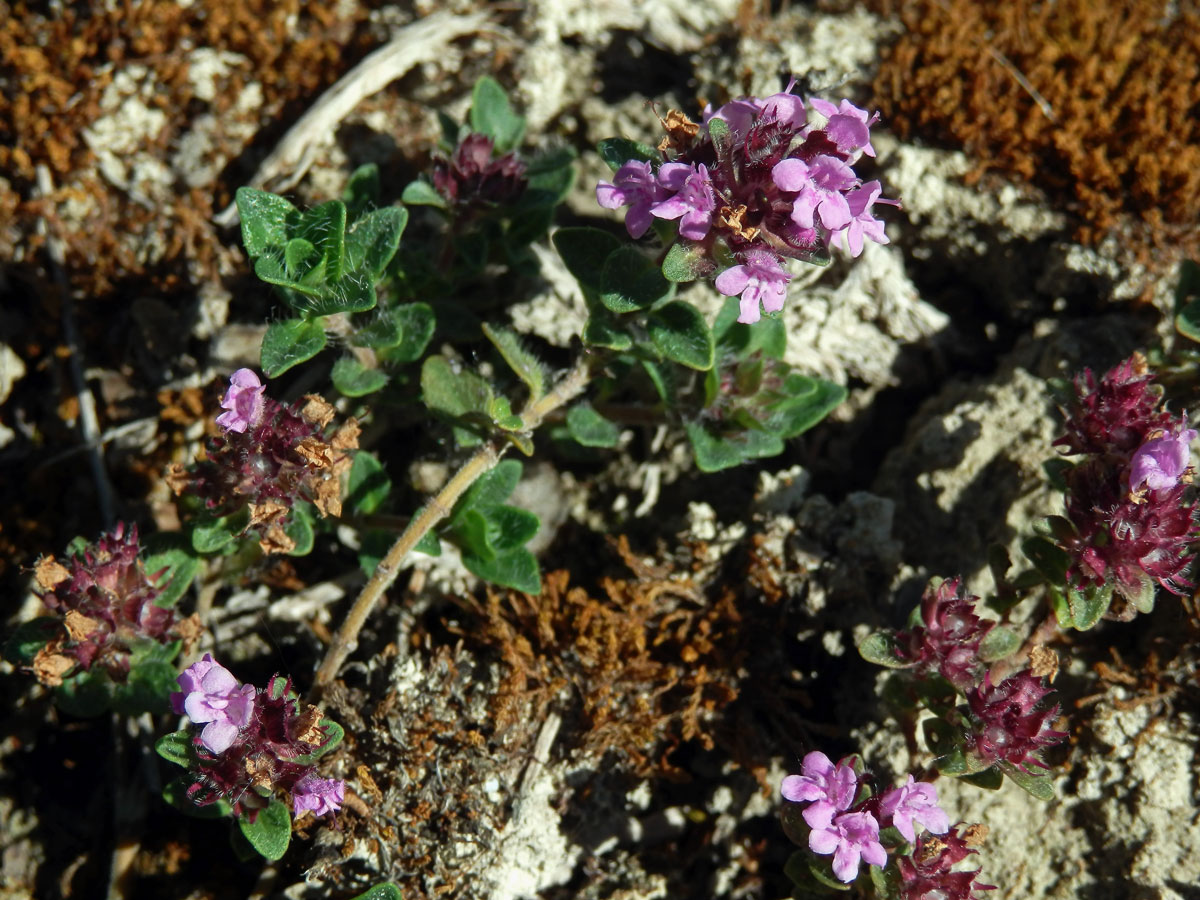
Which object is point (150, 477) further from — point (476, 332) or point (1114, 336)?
point (1114, 336)

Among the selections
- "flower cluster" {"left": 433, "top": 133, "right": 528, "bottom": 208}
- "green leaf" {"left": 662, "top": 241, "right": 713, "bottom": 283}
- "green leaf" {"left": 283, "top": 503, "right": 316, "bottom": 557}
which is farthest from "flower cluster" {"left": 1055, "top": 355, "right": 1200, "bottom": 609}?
"green leaf" {"left": 283, "top": 503, "right": 316, "bottom": 557}

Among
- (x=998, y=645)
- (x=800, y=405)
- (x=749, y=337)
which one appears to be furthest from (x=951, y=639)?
(x=749, y=337)

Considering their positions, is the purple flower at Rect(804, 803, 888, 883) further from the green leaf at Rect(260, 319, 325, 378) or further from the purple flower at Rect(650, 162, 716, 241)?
the green leaf at Rect(260, 319, 325, 378)

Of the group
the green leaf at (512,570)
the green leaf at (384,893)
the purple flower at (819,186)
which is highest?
the purple flower at (819,186)

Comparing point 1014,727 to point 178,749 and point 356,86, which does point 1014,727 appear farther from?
point 356,86

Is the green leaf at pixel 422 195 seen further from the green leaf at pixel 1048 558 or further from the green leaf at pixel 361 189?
the green leaf at pixel 1048 558

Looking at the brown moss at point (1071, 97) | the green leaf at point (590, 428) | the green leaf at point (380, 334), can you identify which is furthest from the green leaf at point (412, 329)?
the brown moss at point (1071, 97)
